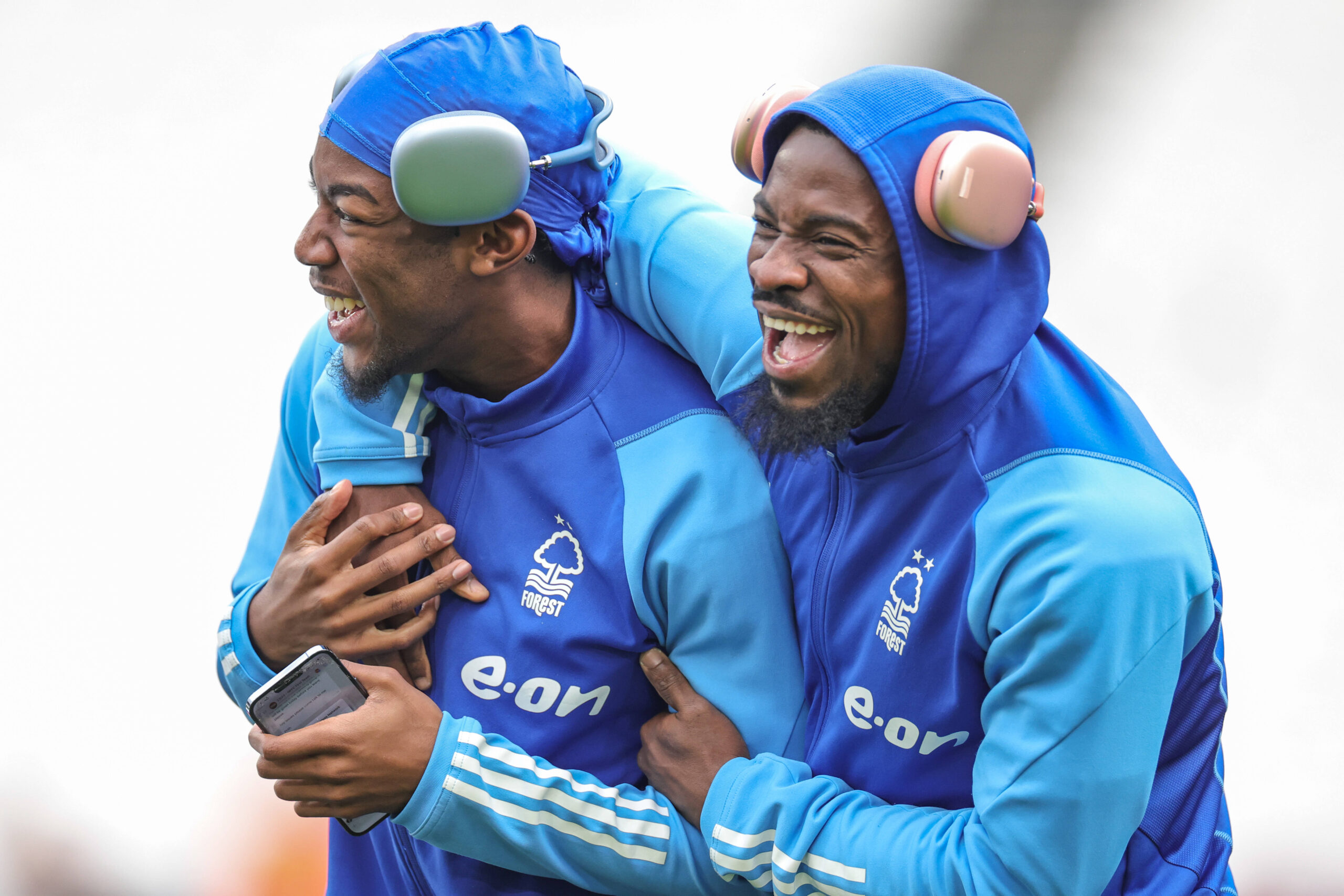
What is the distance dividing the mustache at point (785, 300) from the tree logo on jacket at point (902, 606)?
0.97ft

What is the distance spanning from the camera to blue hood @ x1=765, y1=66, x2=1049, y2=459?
1.32 m

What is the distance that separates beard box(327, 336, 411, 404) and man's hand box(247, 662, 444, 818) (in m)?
0.34

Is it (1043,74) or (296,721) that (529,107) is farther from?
(1043,74)

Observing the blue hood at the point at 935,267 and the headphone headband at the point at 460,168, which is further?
the headphone headband at the point at 460,168

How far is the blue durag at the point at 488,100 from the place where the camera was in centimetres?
153

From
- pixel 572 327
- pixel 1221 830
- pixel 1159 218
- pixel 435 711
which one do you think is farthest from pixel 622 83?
pixel 1221 830

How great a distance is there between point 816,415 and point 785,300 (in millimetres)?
131

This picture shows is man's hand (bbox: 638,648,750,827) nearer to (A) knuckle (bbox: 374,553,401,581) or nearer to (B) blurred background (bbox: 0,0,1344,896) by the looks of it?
(A) knuckle (bbox: 374,553,401,581)

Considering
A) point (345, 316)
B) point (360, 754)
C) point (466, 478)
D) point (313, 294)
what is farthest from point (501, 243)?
point (313, 294)

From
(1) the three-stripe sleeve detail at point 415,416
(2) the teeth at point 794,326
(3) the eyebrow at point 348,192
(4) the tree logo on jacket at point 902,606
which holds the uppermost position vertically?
(2) the teeth at point 794,326

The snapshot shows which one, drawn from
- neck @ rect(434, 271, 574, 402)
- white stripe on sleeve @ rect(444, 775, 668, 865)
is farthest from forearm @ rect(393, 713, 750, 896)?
neck @ rect(434, 271, 574, 402)

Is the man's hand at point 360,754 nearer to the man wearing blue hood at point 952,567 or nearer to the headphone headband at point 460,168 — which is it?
the man wearing blue hood at point 952,567

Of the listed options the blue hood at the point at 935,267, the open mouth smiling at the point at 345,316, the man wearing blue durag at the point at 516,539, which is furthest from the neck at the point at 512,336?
the blue hood at the point at 935,267

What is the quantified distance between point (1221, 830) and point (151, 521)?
11.1 ft
